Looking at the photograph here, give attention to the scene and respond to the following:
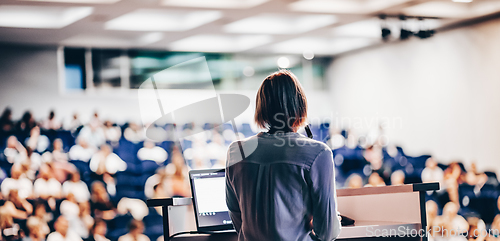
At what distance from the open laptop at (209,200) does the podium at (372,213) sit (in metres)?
0.05

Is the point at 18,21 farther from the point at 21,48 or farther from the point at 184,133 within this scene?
the point at 184,133

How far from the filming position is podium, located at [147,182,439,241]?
63.9 inches

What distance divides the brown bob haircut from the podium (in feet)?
2.00

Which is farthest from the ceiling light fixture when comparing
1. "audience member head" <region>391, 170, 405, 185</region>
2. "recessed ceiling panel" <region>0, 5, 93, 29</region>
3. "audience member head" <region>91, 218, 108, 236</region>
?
"audience member head" <region>91, 218, 108, 236</region>

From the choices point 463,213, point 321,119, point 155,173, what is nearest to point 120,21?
point 155,173

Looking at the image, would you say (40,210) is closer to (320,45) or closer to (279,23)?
(279,23)

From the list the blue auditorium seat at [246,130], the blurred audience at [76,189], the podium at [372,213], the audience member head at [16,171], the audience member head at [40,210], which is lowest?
the audience member head at [40,210]

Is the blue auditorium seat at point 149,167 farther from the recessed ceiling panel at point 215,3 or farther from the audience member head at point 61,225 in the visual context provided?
the recessed ceiling panel at point 215,3

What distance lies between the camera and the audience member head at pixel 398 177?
4844 mm

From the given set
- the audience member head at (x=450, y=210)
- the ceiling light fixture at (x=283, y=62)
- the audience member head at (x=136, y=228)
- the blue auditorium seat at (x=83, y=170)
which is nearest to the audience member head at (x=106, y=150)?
the blue auditorium seat at (x=83, y=170)

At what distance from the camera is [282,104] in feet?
3.80

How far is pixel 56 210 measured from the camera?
163 inches

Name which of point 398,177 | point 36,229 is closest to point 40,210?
point 36,229

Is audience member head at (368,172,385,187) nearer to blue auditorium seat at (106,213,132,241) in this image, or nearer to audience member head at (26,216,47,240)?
blue auditorium seat at (106,213,132,241)
